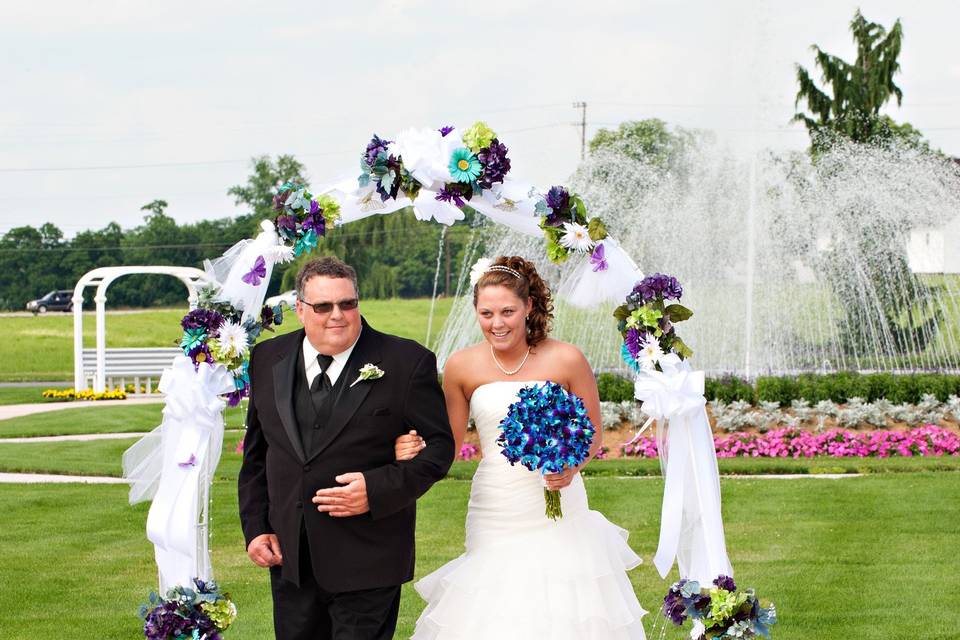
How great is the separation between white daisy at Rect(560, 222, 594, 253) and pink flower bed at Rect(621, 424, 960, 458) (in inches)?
299

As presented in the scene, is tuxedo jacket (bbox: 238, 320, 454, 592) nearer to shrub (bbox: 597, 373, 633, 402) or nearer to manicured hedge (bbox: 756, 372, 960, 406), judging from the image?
shrub (bbox: 597, 373, 633, 402)

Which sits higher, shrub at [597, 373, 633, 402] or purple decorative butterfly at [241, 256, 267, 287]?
purple decorative butterfly at [241, 256, 267, 287]

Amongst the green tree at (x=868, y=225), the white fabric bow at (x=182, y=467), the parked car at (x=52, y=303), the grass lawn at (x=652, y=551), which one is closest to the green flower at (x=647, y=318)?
the white fabric bow at (x=182, y=467)

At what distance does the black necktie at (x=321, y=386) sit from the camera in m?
4.27

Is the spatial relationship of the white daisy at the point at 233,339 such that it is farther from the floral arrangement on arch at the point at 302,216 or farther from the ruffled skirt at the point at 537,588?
the ruffled skirt at the point at 537,588

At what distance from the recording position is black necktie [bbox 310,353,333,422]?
14.0ft

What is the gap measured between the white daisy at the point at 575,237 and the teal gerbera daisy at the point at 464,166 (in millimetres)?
470

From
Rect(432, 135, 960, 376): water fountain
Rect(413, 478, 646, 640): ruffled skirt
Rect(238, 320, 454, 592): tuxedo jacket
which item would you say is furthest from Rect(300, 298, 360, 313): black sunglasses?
Rect(432, 135, 960, 376): water fountain

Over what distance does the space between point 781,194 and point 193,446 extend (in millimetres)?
20547

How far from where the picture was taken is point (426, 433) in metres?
4.31

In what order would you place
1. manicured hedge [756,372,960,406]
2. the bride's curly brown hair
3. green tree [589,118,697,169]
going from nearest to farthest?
1. the bride's curly brown hair
2. manicured hedge [756,372,960,406]
3. green tree [589,118,697,169]

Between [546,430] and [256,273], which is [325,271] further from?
[256,273]

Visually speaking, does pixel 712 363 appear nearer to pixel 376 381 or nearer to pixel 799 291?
pixel 799 291

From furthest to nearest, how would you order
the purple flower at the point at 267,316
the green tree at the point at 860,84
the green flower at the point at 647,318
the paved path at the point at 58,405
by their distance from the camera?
the green tree at the point at 860,84 → the paved path at the point at 58,405 → the purple flower at the point at 267,316 → the green flower at the point at 647,318
